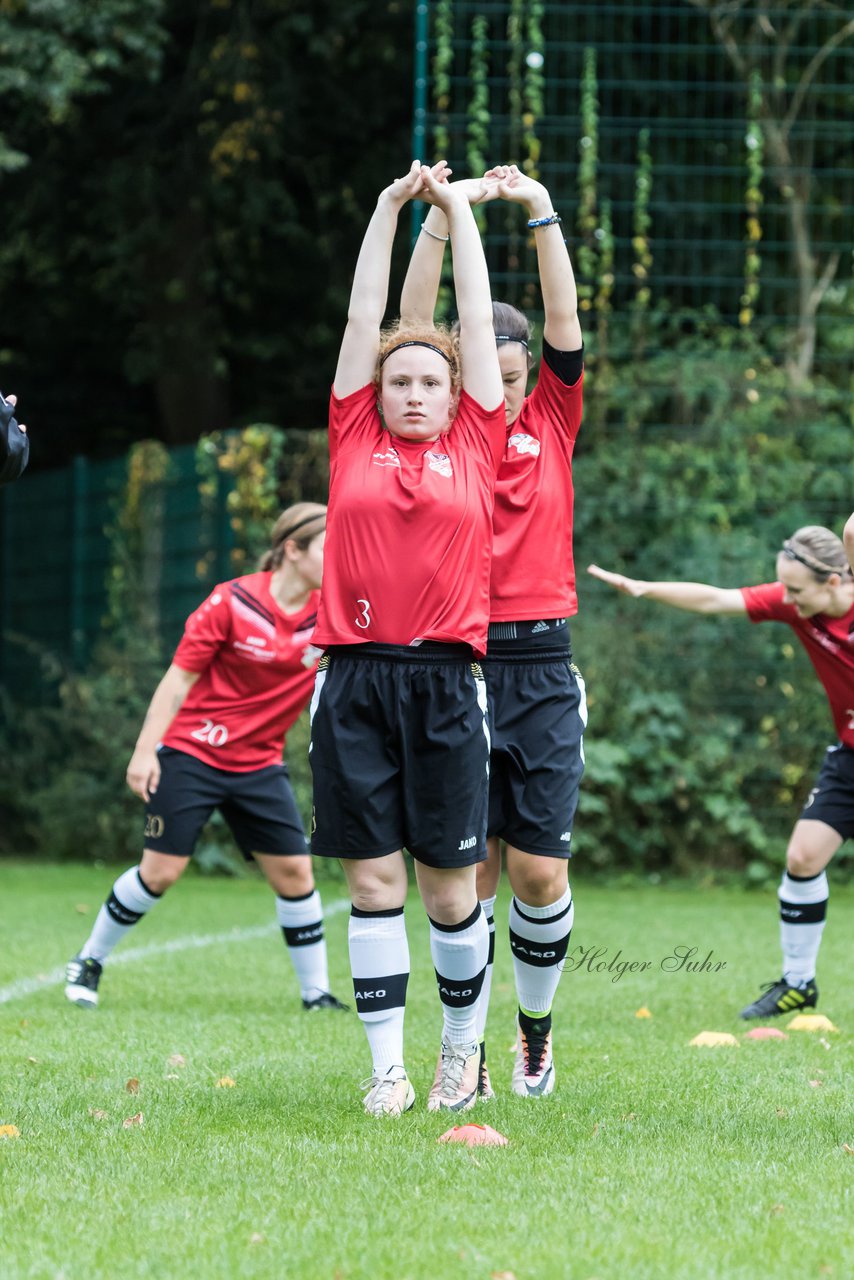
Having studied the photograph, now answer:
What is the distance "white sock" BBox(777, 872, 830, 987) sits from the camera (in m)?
6.95

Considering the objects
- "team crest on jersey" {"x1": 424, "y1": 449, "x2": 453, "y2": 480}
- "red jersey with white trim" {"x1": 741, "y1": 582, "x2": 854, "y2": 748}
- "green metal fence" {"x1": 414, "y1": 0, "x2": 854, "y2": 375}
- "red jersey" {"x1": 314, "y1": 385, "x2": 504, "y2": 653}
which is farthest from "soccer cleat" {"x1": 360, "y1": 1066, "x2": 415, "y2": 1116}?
"green metal fence" {"x1": 414, "y1": 0, "x2": 854, "y2": 375}

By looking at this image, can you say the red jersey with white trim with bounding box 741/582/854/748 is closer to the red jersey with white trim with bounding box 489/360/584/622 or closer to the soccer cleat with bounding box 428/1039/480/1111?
the red jersey with white trim with bounding box 489/360/584/622

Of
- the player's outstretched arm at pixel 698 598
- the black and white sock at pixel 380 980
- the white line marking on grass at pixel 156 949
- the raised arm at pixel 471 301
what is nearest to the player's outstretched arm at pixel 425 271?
the raised arm at pixel 471 301

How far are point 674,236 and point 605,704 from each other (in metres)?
3.87

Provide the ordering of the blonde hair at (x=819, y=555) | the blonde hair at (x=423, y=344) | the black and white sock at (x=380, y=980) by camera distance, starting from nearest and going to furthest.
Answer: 1. the black and white sock at (x=380, y=980)
2. the blonde hair at (x=423, y=344)
3. the blonde hair at (x=819, y=555)

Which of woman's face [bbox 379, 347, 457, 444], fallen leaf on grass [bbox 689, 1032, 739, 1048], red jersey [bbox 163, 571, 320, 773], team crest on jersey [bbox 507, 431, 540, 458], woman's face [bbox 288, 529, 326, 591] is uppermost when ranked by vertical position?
woman's face [bbox 379, 347, 457, 444]

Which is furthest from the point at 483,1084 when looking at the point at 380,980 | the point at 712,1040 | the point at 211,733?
the point at 211,733

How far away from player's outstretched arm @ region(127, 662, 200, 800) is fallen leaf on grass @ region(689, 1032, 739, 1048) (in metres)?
2.17

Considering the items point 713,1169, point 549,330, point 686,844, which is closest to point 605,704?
point 686,844

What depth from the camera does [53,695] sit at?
15008 mm

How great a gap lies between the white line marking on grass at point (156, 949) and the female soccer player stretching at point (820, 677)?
2927 millimetres

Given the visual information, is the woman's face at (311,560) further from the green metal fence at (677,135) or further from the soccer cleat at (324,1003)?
the green metal fence at (677,135)

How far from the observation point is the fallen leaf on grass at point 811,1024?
635cm

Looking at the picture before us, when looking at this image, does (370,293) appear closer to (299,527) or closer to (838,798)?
(299,527)
